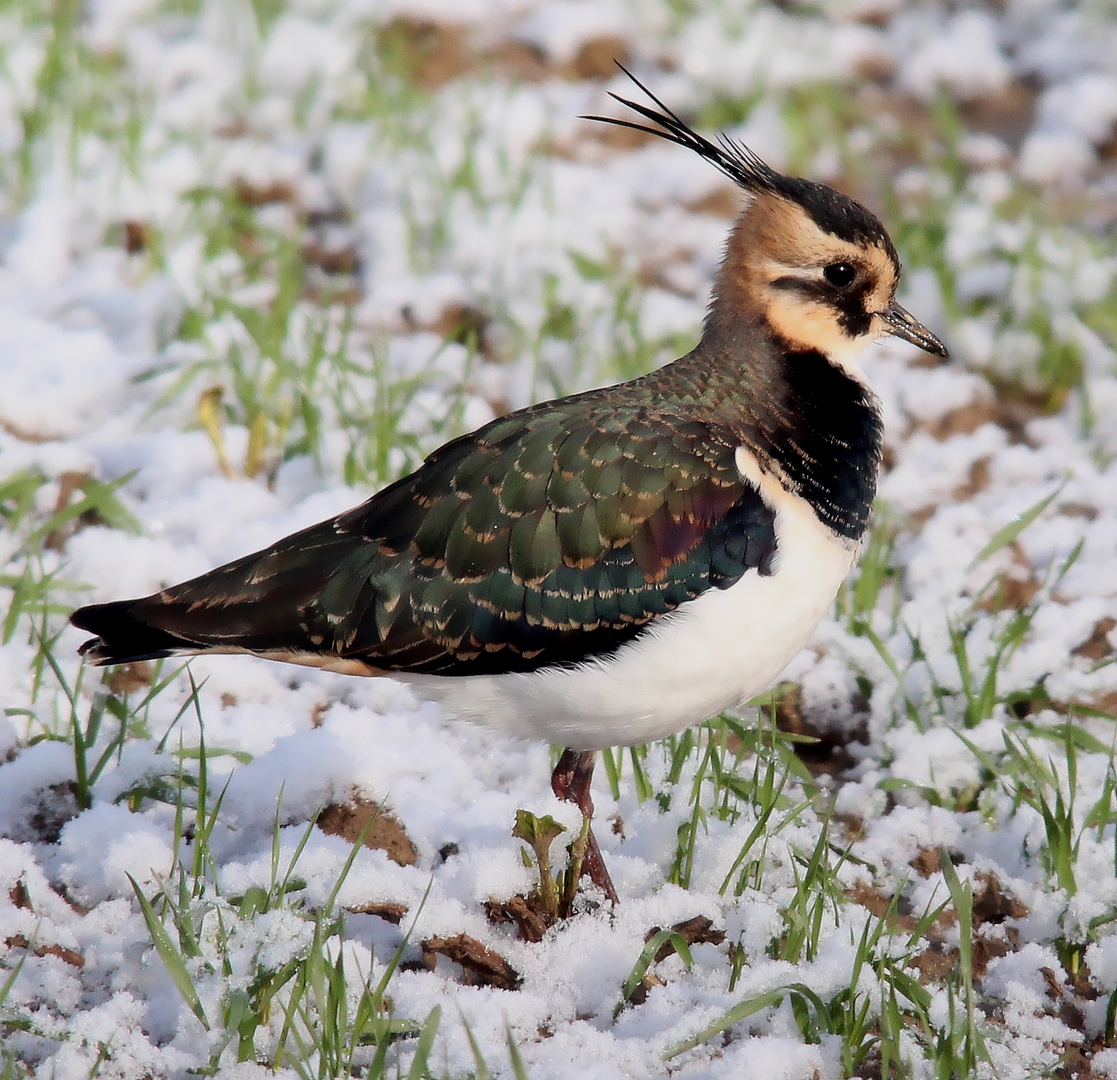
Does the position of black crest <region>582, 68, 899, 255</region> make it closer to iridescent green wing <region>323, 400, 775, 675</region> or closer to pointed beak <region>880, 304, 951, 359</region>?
Result: pointed beak <region>880, 304, 951, 359</region>

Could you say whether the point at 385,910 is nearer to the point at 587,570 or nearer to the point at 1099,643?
the point at 587,570

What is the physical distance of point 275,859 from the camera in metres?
3.40

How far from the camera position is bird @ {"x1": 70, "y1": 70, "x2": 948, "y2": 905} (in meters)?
→ 3.57

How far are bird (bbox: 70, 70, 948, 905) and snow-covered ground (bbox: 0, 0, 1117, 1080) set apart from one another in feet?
0.91

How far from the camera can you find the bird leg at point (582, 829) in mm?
3531

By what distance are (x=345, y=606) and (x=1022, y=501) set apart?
9.47ft

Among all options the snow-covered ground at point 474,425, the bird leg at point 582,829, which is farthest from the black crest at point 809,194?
the bird leg at point 582,829

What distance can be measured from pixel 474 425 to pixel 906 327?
6.38 ft

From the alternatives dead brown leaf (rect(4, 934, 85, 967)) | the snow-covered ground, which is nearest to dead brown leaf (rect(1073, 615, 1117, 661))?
the snow-covered ground

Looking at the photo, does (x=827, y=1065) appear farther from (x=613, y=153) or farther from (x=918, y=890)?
(x=613, y=153)

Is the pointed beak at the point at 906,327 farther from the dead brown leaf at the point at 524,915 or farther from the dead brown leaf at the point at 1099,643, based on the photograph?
the dead brown leaf at the point at 524,915

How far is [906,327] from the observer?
14.0 feet

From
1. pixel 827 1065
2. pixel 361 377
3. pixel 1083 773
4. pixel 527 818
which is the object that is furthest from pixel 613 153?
pixel 827 1065

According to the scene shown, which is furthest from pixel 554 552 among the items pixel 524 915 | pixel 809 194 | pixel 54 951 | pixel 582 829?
pixel 54 951
